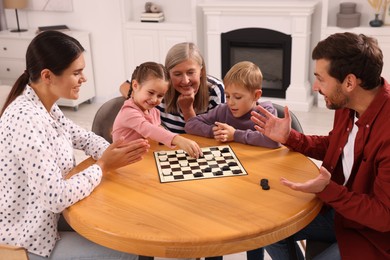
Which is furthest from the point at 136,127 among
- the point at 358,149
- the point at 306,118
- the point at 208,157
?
the point at 306,118

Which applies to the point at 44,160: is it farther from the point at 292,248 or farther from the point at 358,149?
the point at 358,149

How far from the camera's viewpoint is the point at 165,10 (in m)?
5.83

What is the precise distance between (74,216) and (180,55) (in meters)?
1.10

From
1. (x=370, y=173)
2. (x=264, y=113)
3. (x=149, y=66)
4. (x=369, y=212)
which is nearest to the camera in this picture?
(x=369, y=212)

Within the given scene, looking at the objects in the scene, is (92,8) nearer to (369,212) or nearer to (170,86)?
(170,86)

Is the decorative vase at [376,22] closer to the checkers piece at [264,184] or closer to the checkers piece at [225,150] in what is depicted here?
the checkers piece at [225,150]

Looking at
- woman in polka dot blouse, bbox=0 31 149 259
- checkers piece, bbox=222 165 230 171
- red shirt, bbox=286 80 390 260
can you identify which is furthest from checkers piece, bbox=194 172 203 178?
red shirt, bbox=286 80 390 260

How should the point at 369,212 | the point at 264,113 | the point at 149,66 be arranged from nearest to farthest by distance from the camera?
the point at 369,212, the point at 264,113, the point at 149,66

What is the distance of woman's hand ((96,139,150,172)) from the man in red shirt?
0.60 metres

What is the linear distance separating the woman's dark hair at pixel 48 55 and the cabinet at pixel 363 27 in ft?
12.3

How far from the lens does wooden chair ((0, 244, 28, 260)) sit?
4.99ft

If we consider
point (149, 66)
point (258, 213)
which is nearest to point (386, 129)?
point (258, 213)

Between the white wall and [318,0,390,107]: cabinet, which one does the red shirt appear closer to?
[318,0,390,107]: cabinet

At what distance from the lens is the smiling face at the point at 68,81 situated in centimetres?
188
